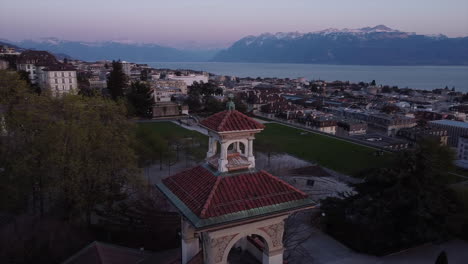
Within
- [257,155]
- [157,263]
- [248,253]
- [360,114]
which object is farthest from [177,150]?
[360,114]

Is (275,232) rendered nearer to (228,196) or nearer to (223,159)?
(228,196)

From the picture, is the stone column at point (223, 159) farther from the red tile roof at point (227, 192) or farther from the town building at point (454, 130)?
the town building at point (454, 130)

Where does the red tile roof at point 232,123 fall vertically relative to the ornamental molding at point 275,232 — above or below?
above

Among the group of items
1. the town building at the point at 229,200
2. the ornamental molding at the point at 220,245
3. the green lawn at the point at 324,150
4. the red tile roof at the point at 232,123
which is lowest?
the green lawn at the point at 324,150

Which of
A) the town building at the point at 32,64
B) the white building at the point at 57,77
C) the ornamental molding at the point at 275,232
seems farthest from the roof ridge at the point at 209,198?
the town building at the point at 32,64

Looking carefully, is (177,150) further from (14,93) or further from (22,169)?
(22,169)

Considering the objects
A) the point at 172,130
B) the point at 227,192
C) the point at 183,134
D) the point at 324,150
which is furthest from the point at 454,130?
the point at 227,192
